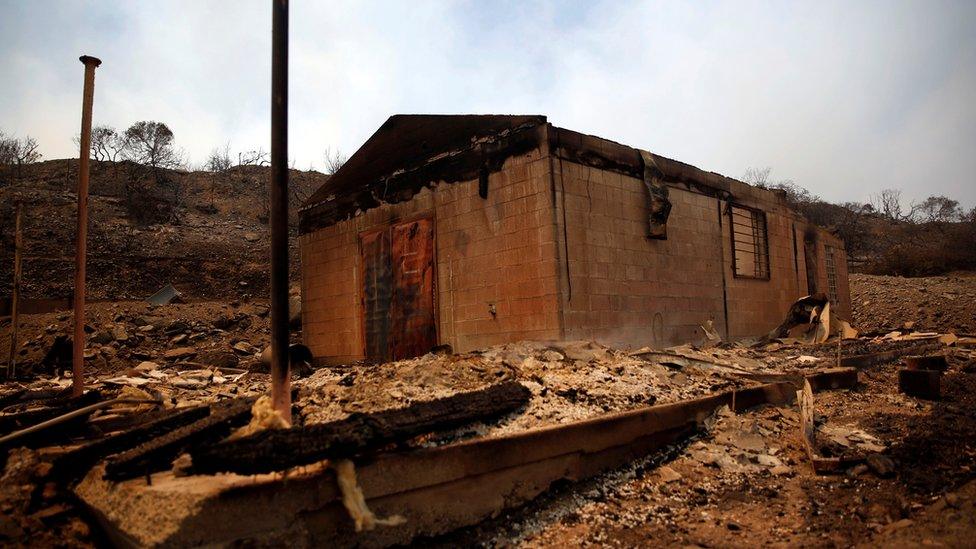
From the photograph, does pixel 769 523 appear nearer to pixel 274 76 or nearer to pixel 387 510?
pixel 387 510

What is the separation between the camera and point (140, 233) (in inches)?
1016

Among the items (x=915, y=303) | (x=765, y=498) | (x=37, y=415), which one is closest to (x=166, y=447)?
(x=37, y=415)

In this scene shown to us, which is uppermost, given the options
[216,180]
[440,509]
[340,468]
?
[216,180]

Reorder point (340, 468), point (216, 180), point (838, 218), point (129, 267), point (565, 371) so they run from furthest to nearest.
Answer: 1. point (838, 218)
2. point (216, 180)
3. point (129, 267)
4. point (565, 371)
5. point (340, 468)

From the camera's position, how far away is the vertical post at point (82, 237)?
17.4ft

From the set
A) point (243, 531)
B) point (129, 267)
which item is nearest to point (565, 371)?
point (243, 531)

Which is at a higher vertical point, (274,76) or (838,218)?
(838,218)

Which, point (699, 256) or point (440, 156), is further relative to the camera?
point (699, 256)

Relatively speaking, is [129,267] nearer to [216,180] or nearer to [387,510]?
[216,180]

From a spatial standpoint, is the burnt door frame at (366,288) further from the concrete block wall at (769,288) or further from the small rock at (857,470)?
the small rock at (857,470)

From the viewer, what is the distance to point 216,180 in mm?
36938

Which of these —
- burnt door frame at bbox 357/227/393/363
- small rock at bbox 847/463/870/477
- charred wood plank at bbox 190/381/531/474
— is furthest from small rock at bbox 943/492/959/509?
burnt door frame at bbox 357/227/393/363

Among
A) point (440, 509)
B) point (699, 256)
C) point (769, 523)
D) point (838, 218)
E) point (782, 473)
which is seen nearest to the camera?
point (440, 509)

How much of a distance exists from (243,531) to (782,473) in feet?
13.1
